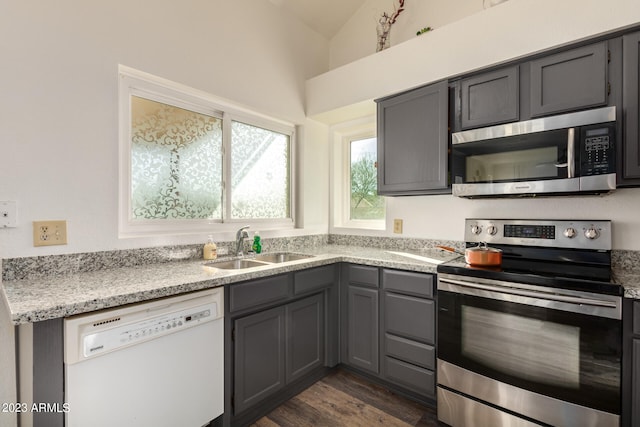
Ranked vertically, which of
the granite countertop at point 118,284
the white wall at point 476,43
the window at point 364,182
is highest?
the white wall at point 476,43

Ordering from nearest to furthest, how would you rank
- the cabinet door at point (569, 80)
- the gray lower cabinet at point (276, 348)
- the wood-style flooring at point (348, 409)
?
the cabinet door at point (569, 80) → the gray lower cabinet at point (276, 348) → the wood-style flooring at point (348, 409)

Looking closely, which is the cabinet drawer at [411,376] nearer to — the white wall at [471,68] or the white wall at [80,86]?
the white wall at [471,68]

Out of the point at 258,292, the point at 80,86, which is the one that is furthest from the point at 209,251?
the point at 80,86

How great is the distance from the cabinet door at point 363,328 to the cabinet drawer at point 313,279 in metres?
0.18

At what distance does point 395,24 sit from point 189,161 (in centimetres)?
210

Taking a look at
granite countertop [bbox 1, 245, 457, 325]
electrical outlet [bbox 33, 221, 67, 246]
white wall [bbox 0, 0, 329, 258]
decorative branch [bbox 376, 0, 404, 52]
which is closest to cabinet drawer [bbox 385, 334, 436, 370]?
granite countertop [bbox 1, 245, 457, 325]

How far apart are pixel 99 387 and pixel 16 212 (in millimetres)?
881

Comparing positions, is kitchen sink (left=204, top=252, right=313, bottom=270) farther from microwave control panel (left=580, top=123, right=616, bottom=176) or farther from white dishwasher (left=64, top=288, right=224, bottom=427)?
microwave control panel (left=580, top=123, right=616, bottom=176)

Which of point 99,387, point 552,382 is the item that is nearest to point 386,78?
point 552,382

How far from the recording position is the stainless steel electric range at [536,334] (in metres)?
1.30

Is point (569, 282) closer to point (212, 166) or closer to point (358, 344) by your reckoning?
point (358, 344)

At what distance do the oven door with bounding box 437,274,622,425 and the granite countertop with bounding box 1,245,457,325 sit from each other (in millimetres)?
326

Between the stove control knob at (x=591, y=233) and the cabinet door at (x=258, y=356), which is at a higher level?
the stove control knob at (x=591, y=233)

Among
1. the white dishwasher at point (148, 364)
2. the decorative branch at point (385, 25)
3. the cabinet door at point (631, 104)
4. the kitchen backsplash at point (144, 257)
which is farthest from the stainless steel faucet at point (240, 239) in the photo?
the cabinet door at point (631, 104)
